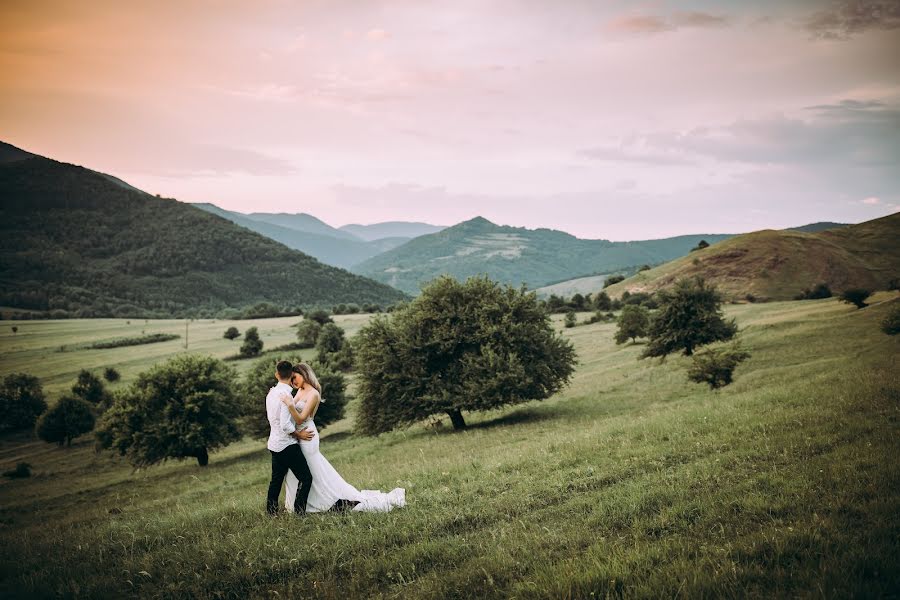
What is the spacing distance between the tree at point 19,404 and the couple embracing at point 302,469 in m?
76.2

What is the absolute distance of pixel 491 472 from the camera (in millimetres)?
11422

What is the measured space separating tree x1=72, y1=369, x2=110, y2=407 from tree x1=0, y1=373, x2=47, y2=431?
4.14m

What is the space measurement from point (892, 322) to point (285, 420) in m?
36.5

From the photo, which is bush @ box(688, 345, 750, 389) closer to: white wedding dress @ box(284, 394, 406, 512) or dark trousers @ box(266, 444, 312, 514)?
white wedding dress @ box(284, 394, 406, 512)

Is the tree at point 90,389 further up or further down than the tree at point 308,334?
further down

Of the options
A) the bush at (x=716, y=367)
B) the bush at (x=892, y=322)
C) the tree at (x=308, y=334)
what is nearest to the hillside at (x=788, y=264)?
the bush at (x=892, y=322)

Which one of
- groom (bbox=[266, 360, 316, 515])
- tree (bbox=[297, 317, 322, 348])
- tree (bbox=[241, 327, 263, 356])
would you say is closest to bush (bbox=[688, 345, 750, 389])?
groom (bbox=[266, 360, 316, 515])

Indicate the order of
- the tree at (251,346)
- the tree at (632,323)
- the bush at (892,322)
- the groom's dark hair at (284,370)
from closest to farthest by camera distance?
the groom's dark hair at (284,370)
the bush at (892,322)
the tree at (632,323)
the tree at (251,346)

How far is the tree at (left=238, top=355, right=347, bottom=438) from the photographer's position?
42.8 metres

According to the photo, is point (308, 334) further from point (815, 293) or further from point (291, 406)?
point (815, 293)

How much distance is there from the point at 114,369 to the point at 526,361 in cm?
8263

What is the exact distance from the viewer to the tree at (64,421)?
56.3 metres

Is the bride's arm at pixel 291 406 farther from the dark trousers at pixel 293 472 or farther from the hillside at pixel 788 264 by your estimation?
the hillside at pixel 788 264

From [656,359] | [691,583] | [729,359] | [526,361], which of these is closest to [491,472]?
[691,583]
